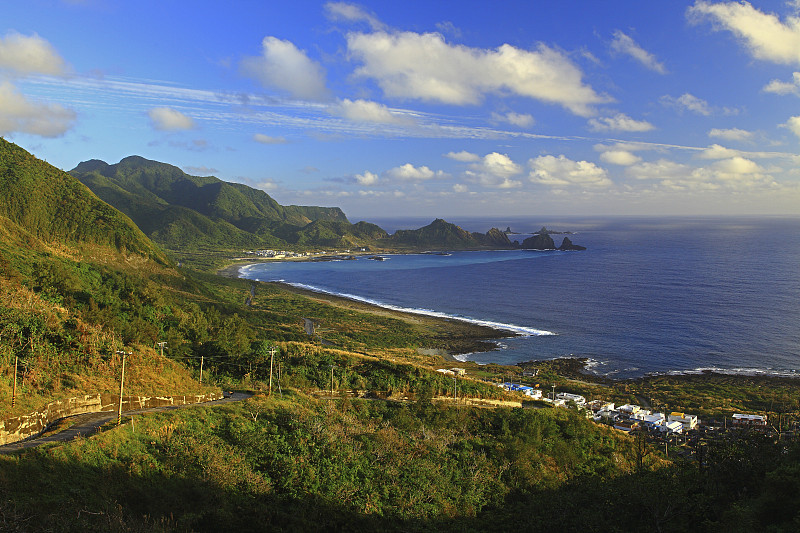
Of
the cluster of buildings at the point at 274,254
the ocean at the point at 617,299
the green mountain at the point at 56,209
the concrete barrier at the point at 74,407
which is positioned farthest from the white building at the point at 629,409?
the cluster of buildings at the point at 274,254

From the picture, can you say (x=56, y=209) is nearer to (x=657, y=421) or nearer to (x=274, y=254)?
(x=657, y=421)

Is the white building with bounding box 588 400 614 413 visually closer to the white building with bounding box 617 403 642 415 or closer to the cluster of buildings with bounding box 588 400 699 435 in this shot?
the cluster of buildings with bounding box 588 400 699 435

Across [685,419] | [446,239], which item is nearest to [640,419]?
[685,419]

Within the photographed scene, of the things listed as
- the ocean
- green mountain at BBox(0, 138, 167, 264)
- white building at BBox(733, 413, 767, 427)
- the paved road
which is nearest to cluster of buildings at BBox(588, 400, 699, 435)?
white building at BBox(733, 413, 767, 427)

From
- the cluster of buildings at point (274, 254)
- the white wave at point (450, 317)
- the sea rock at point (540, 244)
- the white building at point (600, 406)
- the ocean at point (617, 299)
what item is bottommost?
the white building at point (600, 406)

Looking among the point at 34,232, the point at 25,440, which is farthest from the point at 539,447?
the point at 34,232

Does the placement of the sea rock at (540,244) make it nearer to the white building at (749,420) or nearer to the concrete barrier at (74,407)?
the white building at (749,420)

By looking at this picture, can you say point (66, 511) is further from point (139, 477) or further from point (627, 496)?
point (627, 496)

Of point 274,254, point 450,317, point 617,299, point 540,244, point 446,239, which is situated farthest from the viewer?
point 446,239
